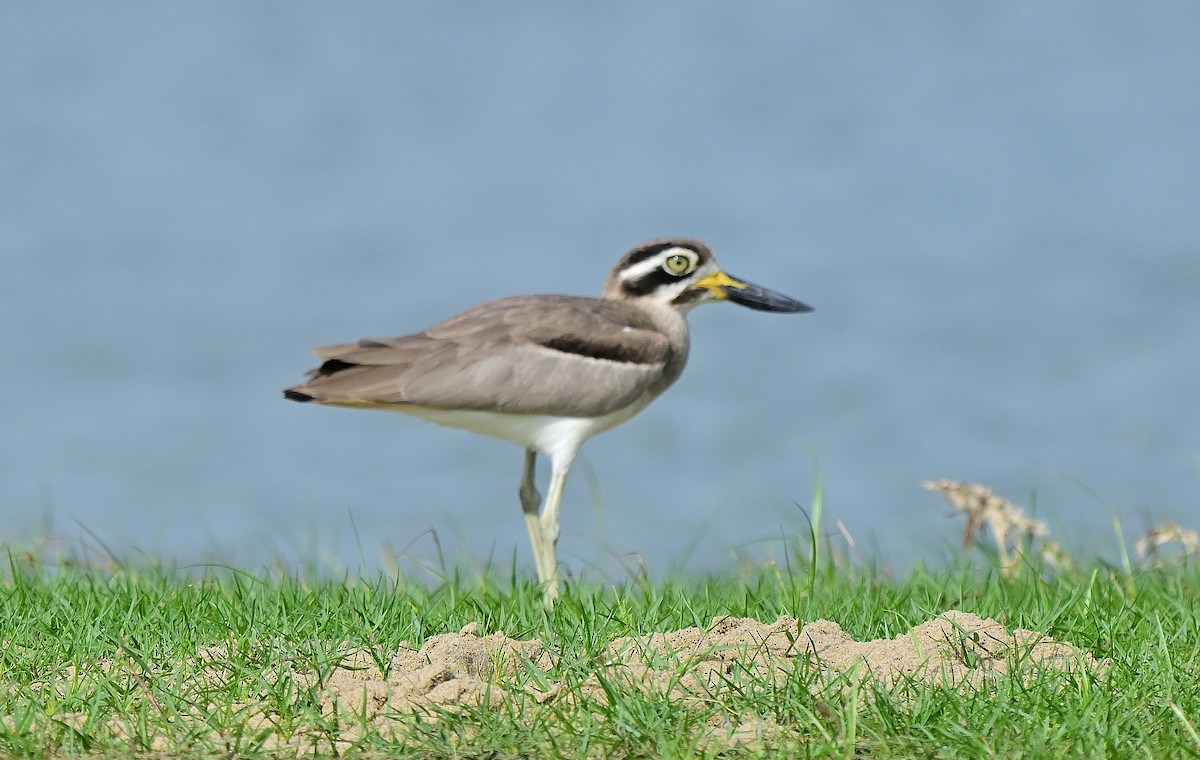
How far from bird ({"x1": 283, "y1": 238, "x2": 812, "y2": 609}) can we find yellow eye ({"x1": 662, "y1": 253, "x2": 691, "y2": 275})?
1 cm

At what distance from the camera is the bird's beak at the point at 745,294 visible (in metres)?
7.87

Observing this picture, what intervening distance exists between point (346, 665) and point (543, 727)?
0.74m

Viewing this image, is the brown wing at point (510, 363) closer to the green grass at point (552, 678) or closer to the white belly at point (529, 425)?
the white belly at point (529, 425)

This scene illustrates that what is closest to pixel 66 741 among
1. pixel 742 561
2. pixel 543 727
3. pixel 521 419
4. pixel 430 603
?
pixel 543 727

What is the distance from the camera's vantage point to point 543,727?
3.79m

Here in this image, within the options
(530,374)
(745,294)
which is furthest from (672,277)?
(530,374)

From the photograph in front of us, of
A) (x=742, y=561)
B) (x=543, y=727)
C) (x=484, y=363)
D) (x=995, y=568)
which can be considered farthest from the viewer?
(x=742, y=561)

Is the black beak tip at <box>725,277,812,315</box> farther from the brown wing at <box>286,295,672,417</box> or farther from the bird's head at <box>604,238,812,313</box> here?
the brown wing at <box>286,295,672,417</box>

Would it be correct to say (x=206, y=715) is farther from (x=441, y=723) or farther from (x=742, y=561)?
(x=742, y=561)

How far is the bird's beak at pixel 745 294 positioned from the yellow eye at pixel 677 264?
0.40ft

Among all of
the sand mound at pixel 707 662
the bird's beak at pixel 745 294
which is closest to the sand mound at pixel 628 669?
the sand mound at pixel 707 662

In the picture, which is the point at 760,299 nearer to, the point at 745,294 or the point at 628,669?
the point at 745,294

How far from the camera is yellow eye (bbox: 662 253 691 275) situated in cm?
770

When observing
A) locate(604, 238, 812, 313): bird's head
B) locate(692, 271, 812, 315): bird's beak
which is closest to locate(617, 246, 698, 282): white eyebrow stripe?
locate(604, 238, 812, 313): bird's head
